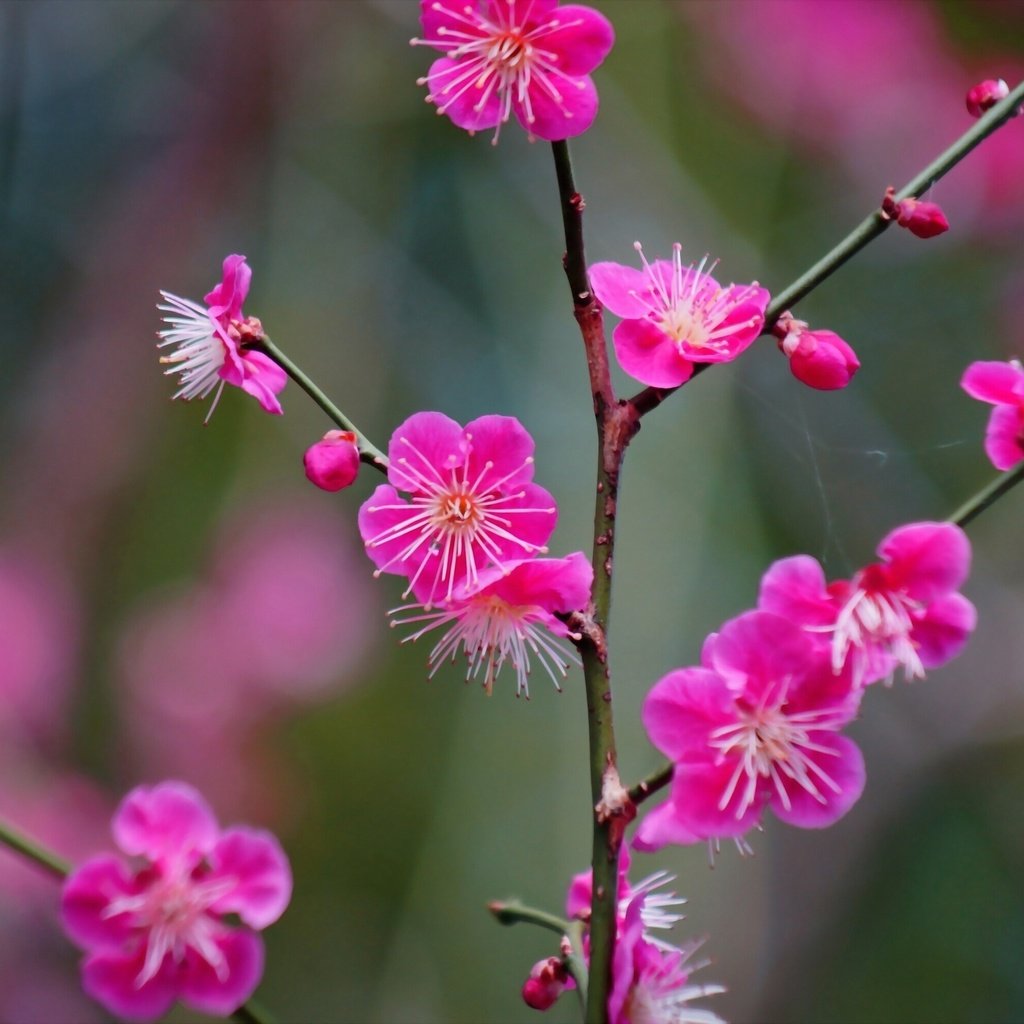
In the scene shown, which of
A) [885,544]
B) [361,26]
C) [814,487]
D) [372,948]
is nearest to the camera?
[885,544]

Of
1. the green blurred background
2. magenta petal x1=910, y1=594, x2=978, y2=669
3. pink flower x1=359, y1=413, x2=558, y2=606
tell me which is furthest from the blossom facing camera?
the green blurred background

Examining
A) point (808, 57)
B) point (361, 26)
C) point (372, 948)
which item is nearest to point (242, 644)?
point (372, 948)

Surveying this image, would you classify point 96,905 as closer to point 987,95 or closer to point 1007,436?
point 1007,436

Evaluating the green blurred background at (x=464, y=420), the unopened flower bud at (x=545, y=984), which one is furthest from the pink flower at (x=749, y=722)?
the green blurred background at (x=464, y=420)

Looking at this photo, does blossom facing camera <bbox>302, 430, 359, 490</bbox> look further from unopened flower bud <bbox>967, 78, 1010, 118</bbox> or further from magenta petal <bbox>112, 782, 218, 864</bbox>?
unopened flower bud <bbox>967, 78, 1010, 118</bbox>

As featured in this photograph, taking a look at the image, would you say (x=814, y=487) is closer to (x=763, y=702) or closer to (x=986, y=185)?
(x=986, y=185)

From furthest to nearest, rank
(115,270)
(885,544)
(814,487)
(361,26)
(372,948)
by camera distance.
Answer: (361,26) < (115,270) < (814,487) < (372,948) < (885,544)
